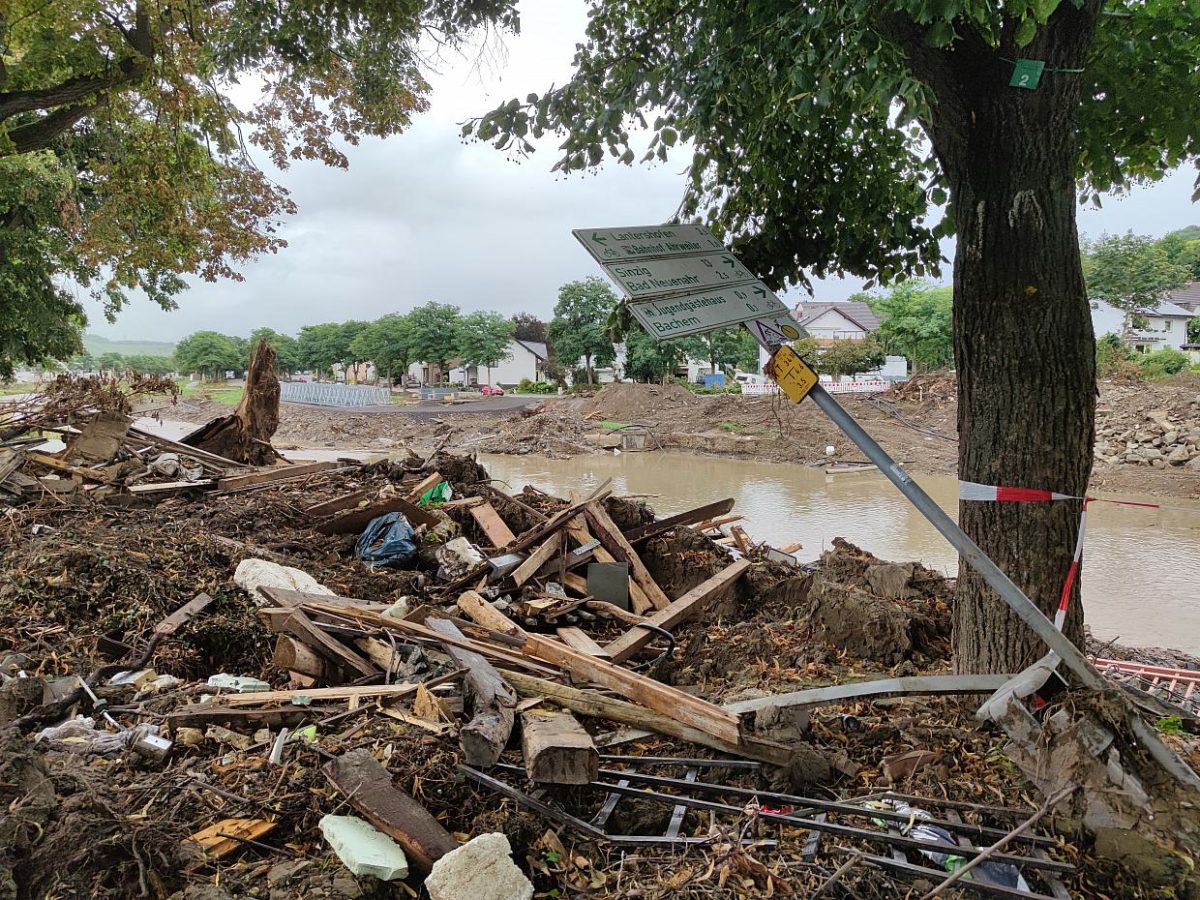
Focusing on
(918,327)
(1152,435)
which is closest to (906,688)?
(1152,435)

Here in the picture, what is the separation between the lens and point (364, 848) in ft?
7.91

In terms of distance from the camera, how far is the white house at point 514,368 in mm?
76812

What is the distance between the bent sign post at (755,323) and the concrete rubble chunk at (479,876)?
6.00 ft

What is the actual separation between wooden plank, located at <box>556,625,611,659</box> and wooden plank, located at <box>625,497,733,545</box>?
1825mm

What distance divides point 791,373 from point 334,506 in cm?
636

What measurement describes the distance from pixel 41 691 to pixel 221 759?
1420 millimetres

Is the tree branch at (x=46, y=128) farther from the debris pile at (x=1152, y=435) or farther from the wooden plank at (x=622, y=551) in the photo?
the debris pile at (x=1152, y=435)

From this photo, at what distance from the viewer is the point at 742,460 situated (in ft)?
93.0

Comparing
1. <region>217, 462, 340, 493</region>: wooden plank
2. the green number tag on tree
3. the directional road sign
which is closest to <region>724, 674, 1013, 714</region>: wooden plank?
the directional road sign

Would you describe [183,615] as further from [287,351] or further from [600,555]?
[287,351]

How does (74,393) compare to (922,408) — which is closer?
(74,393)

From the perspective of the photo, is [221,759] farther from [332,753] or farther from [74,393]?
[74,393]

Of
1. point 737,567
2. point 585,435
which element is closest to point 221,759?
point 737,567

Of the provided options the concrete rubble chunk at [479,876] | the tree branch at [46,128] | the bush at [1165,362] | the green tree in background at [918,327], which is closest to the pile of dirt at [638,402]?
the green tree in background at [918,327]
